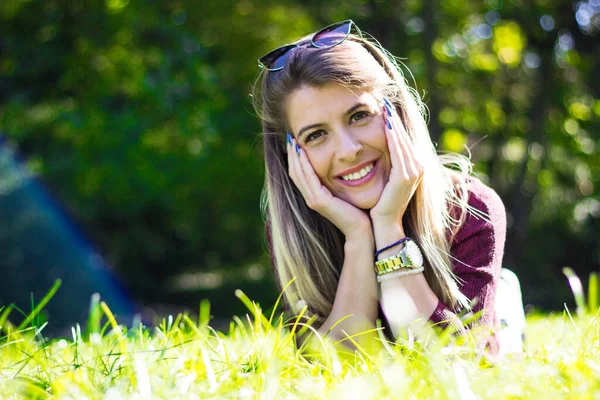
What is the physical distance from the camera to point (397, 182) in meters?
2.77

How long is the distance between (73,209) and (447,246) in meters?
8.33

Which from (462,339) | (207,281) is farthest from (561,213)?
(462,339)

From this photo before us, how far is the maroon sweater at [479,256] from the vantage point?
2611 millimetres

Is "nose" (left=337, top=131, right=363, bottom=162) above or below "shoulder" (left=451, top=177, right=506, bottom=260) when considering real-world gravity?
above

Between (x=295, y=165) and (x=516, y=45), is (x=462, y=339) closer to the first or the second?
(x=295, y=165)

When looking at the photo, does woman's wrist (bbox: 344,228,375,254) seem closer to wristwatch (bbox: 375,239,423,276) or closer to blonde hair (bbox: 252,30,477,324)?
wristwatch (bbox: 375,239,423,276)

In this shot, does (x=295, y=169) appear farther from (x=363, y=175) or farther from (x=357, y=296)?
(x=357, y=296)

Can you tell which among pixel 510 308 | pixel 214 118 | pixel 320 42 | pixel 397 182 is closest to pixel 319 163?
pixel 397 182

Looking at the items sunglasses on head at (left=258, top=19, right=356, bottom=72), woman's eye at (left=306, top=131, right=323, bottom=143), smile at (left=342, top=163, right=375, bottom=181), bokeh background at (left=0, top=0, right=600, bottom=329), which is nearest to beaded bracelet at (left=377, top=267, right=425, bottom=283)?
smile at (left=342, top=163, right=375, bottom=181)

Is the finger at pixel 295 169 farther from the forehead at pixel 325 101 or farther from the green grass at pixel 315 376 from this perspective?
Answer: the green grass at pixel 315 376

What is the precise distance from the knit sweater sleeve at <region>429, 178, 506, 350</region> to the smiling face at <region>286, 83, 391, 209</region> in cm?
44

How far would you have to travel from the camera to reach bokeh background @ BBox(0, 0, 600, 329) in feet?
28.3

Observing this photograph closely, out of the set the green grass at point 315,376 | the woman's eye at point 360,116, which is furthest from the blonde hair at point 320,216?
the green grass at point 315,376

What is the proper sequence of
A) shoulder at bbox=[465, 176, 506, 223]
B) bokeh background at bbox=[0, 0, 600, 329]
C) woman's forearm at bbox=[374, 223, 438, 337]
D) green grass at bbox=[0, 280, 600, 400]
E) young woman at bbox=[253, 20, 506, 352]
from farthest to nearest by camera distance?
bokeh background at bbox=[0, 0, 600, 329] < shoulder at bbox=[465, 176, 506, 223] < young woman at bbox=[253, 20, 506, 352] < woman's forearm at bbox=[374, 223, 438, 337] < green grass at bbox=[0, 280, 600, 400]
